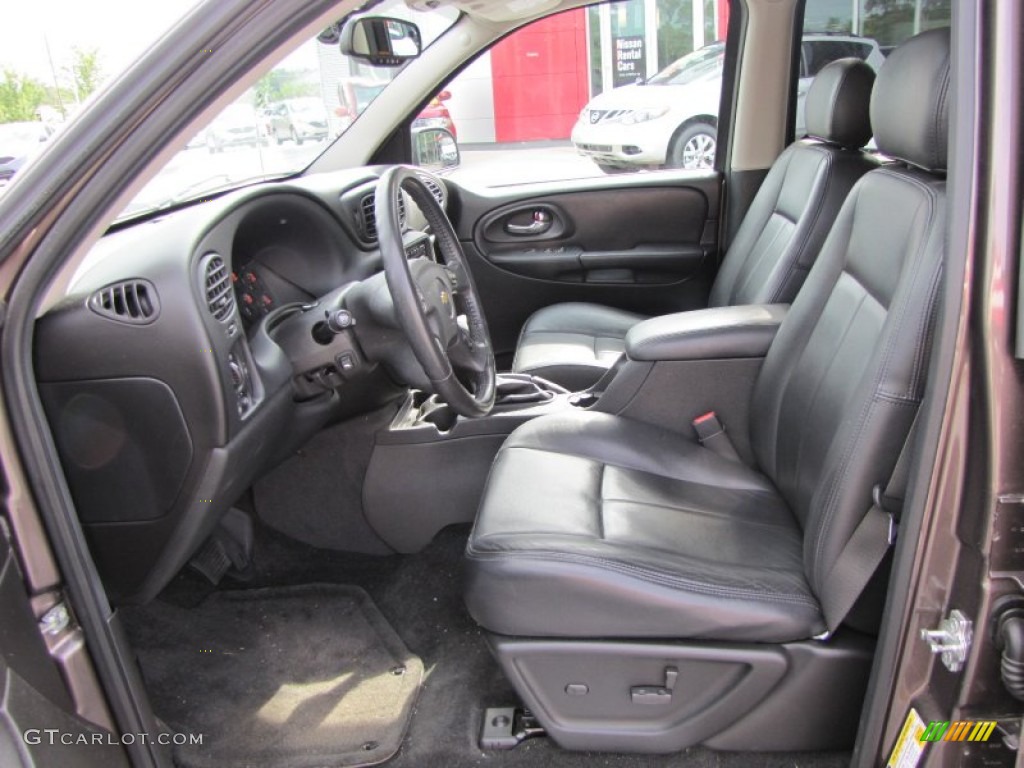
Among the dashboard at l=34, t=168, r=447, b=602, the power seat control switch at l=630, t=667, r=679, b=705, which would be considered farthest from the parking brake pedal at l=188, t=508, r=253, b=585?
the power seat control switch at l=630, t=667, r=679, b=705

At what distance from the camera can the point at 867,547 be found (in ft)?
4.06

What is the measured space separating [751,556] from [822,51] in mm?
2010

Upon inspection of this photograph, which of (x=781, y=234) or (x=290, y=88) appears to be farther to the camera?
(x=781, y=234)

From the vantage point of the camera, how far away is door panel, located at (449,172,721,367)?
125 inches

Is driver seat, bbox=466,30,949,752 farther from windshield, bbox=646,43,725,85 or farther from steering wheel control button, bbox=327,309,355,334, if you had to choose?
windshield, bbox=646,43,725,85

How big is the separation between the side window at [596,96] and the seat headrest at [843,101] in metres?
0.88

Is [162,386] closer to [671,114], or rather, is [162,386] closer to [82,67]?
[82,67]

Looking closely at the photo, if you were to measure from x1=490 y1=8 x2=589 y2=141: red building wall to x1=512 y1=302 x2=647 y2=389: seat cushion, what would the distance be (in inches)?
79.3

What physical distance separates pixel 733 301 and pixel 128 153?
1984 mm

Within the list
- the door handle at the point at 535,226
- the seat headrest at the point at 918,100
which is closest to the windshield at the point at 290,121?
the door handle at the point at 535,226

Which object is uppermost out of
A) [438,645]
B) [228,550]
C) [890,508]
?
[890,508]

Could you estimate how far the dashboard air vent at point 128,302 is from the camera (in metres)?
1.32

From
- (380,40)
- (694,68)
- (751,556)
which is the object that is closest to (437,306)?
(751,556)

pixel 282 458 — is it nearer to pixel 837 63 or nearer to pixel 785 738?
pixel 785 738
